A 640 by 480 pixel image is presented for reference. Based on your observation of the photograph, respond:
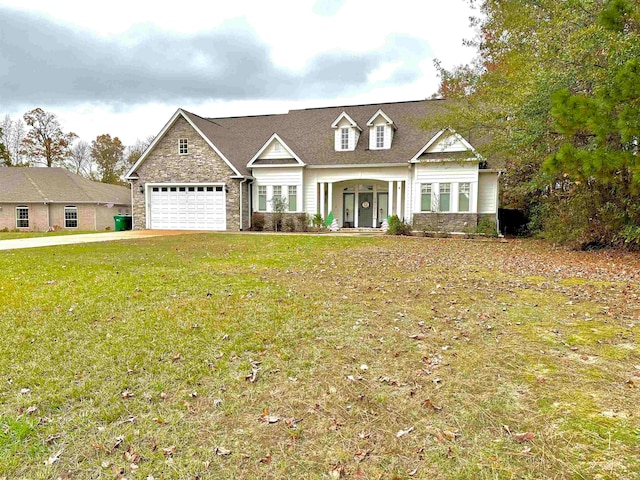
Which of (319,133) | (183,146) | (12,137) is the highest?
(12,137)

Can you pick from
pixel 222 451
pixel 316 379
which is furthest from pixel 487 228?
pixel 222 451

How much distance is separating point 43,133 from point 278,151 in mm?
35989

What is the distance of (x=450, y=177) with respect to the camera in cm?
1912

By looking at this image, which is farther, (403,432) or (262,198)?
(262,198)

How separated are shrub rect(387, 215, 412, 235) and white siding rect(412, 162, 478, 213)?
1460 mm

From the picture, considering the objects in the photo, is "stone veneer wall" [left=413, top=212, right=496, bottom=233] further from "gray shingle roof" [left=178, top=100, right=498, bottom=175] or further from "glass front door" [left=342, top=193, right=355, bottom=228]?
"glass front door" [left=342, top=193, right=355, bottom=228]

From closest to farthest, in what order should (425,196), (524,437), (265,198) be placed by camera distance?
(524,437) → (425,196) → (265,198)

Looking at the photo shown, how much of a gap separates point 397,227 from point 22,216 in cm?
2636

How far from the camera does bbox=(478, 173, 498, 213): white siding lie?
19188 mm

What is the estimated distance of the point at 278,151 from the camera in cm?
2136

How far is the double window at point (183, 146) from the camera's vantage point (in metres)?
21.7

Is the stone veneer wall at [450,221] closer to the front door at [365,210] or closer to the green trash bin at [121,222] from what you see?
the front door at [365,210]

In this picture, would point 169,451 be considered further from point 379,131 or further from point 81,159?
point 81,159

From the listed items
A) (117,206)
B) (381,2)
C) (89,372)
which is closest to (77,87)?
(117,206)
